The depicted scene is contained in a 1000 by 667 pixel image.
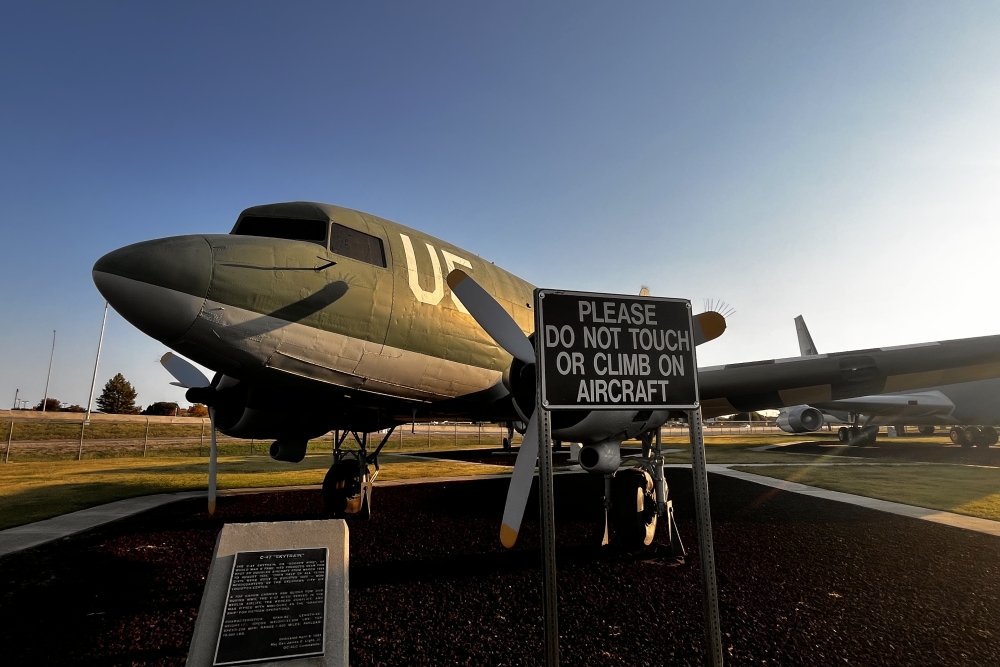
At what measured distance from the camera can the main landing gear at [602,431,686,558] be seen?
28.7 ft

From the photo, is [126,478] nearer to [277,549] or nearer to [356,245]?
[356,245]

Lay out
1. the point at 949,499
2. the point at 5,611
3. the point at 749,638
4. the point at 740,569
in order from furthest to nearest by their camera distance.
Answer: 1. the point at 949,499
2. the point at 740,569
3. the point at 5,611
4. the point at 749,638

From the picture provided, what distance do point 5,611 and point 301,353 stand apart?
4.58 metres

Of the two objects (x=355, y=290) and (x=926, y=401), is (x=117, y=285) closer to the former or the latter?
(x=355, y=290)

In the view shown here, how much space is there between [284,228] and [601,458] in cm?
635

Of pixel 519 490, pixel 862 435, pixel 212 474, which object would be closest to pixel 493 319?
pixel 519 490

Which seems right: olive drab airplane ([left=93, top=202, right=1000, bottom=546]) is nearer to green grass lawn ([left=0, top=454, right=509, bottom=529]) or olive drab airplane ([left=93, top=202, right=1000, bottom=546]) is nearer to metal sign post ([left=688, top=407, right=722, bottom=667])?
metal sign post ([left=688, top=407, right=722, bottom=667])

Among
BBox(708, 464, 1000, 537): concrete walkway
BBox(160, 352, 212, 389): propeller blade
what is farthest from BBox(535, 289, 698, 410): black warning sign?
BBox(708, 464, 1000, 537): concrete walkway

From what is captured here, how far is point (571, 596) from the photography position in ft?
21.0

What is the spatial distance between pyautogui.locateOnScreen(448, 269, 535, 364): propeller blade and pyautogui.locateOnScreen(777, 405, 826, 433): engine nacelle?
44.7 metres

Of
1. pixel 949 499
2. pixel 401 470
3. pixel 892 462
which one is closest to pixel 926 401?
pixel 892 462

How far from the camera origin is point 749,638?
5.08 m

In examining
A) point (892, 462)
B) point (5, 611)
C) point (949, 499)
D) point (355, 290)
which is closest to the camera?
point (5, 611)

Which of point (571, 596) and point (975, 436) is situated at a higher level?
point (975, 436)
